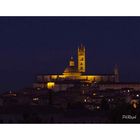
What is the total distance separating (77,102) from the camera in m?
16.2

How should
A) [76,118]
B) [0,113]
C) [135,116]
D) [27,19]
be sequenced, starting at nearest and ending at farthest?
[27,19], [135,116], [76,118], [0,113]

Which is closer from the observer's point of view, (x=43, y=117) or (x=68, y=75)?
(x=43, y=117)

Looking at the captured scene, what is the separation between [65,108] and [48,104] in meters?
0.99

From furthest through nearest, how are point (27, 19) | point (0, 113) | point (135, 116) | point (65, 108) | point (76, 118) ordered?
point (65, 108) < point (0, 113) < point (76, 118) < point (135, 116) < point (27, 19)

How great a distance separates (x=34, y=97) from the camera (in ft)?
53.1

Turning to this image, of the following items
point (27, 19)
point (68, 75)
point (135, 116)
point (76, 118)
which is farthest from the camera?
point (68, 75)

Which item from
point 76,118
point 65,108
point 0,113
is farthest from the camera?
point 65,108

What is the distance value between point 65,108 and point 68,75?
10108mm

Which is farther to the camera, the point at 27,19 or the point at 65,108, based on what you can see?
the point at 65,108

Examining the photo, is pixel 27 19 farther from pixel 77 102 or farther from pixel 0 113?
pixel 77 102

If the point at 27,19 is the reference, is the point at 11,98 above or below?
below

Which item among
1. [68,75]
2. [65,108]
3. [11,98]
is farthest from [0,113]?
[68,75]

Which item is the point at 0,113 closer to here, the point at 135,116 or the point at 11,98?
the point at 11,98

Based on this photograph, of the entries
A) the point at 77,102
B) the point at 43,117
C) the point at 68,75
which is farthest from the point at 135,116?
the point at 68,75
